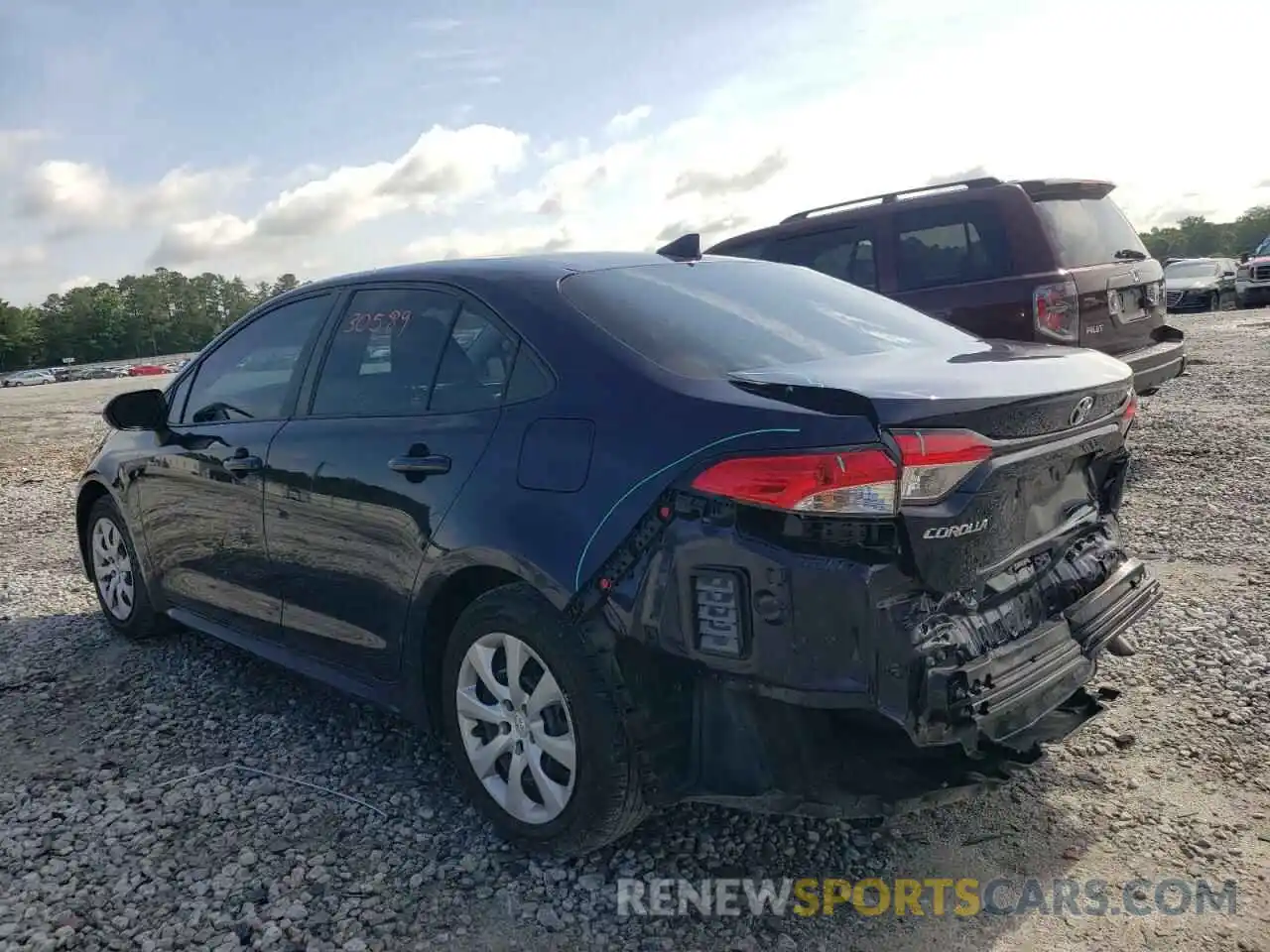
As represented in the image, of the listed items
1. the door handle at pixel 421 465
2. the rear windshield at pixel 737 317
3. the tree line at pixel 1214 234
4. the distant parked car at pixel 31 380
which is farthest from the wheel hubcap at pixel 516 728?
the tree line at pixel 1214 234

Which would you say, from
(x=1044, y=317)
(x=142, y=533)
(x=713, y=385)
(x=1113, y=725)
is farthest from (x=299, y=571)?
(x=1044, y=317)

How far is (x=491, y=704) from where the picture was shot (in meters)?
2.91

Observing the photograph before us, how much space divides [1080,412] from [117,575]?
4.44 m

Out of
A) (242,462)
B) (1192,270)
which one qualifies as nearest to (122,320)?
(1192,270)

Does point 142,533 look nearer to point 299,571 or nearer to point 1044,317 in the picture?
point 299,571

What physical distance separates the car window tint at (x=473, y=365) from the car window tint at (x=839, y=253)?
4777 mm

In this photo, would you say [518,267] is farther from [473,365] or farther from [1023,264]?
[1023,264]

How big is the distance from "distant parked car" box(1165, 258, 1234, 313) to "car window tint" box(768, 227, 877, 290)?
22312 millimetres

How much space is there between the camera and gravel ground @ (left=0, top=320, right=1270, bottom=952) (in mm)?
2543

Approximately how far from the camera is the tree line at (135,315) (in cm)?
10156

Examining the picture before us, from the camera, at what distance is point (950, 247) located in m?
7.09

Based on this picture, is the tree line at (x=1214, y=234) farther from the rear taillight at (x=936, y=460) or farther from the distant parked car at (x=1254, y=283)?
the rear taillight at (x=936, y=460)

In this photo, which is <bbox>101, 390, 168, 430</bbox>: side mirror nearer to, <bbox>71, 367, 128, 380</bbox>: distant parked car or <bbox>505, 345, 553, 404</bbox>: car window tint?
<bbox>505, 345, 553, 404</bbox>: car window tint

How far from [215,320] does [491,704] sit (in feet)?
414
